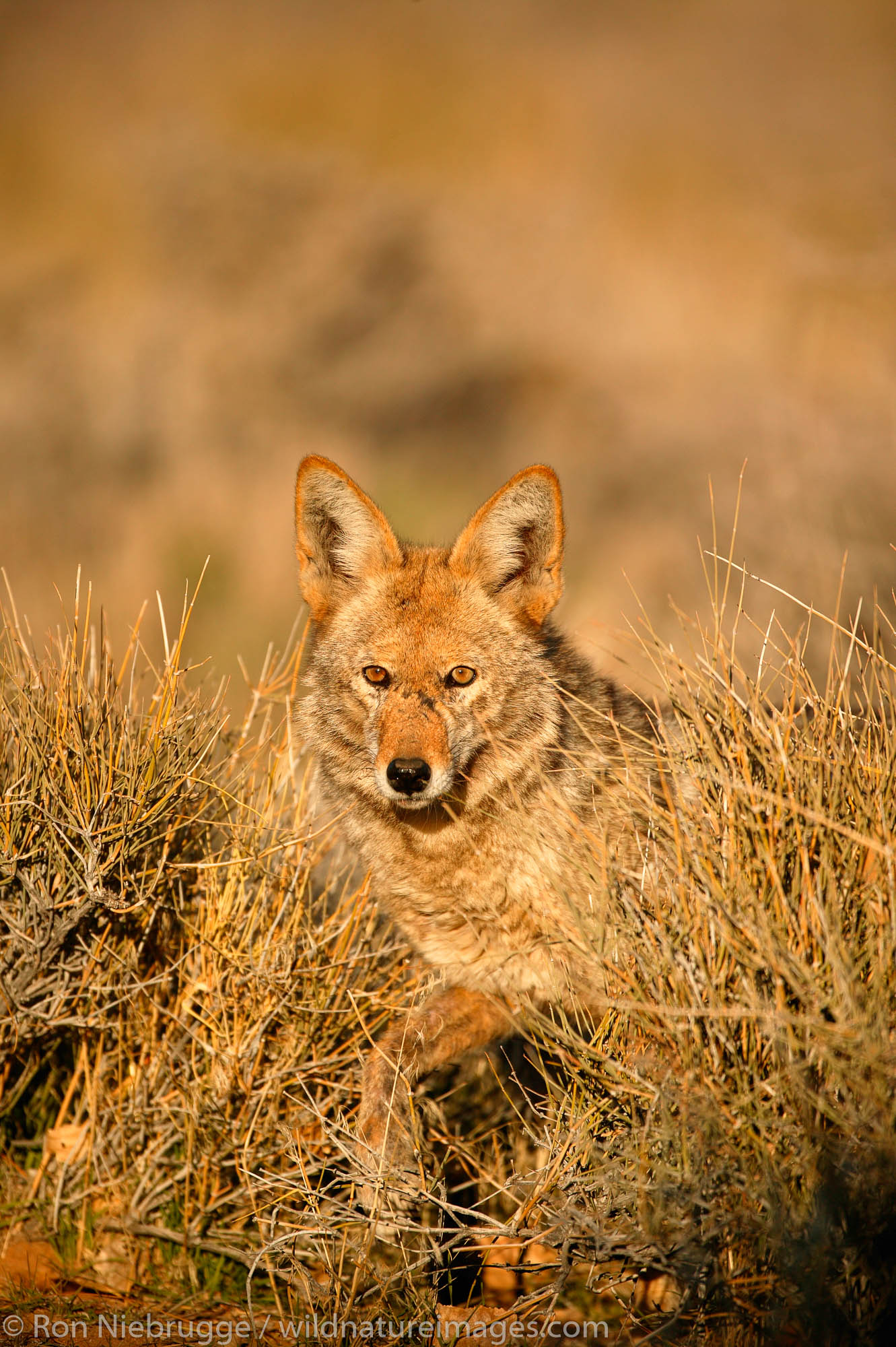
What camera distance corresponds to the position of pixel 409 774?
354cm

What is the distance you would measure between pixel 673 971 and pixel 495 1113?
229 cm

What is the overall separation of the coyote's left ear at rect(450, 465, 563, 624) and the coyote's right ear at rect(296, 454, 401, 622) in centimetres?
32

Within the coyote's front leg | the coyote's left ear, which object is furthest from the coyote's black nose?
the coyote's left ear

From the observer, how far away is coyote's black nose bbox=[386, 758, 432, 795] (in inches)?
139

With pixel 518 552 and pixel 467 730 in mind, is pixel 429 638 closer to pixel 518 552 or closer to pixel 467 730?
pixel 467 730

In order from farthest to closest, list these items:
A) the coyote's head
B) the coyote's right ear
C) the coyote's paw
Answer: the coyote's right ear
the coyote's head
the coyote's paw

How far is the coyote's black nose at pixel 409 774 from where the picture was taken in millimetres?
3539

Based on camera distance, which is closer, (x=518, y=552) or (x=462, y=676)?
(x=462, y=676)

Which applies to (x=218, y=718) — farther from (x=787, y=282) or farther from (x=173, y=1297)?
(x=787, y=282)

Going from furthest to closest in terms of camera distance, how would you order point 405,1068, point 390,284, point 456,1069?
point 390,284
point 456,1069
point 405,1068

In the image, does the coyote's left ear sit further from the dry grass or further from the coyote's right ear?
the dry grass

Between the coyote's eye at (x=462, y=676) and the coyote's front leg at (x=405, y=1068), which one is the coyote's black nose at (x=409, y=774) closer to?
the coyote's eye at (x=462, y=676)

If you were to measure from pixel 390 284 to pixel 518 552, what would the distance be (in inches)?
561

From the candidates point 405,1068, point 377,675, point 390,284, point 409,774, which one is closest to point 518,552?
Answer: point 377,675
